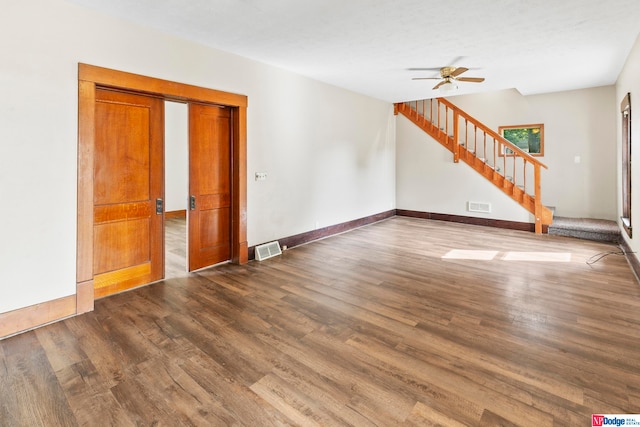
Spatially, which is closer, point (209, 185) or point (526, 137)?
point (209, 185)

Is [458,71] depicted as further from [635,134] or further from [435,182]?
[435,182]

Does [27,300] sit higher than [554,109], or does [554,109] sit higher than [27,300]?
[554,109]

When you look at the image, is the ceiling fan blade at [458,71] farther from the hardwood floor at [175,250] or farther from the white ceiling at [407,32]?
the hardwood floor at [175,250]

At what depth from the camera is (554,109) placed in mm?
7098

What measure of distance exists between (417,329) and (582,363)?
1117 millimetres

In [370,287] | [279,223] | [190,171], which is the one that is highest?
[190,171]

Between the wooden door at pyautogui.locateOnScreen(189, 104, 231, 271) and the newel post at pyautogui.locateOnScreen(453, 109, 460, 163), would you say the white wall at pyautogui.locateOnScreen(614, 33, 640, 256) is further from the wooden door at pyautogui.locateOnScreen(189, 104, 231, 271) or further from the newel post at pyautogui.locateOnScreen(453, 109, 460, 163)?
the wooden door at pyautogui.locateOnScreen(189, 104, 231, 271)

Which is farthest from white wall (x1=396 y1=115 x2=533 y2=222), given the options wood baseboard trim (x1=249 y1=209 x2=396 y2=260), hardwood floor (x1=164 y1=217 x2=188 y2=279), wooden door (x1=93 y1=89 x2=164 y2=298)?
wooden door (x1=93 y1=89 x2=164 y2=298)

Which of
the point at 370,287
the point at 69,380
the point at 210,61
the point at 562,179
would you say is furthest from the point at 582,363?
the point at 562,179

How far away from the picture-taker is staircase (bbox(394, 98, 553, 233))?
22.2ft

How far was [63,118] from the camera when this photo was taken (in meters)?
2.96

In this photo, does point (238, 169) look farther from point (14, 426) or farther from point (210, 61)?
point (14, 426)

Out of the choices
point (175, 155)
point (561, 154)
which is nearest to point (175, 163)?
point (175, 155)

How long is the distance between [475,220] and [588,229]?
2082 mm
